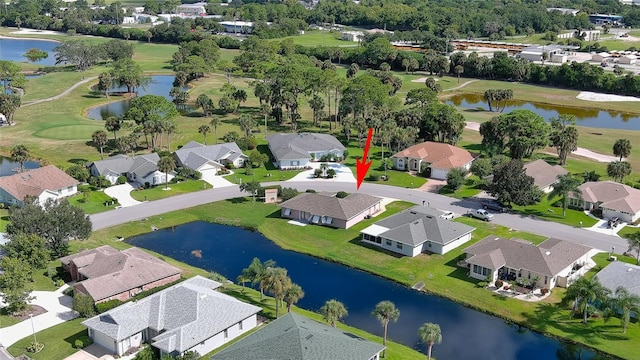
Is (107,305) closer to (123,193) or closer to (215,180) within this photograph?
(123,193)

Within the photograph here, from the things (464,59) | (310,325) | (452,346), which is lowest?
(452,346)

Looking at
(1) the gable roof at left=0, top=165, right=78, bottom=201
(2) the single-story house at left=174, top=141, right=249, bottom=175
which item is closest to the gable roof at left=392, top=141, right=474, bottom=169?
(2) the single-story house at left=174, top=141, right=249, bottom=175

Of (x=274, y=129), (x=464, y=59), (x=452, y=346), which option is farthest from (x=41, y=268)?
(x=464, y=59)

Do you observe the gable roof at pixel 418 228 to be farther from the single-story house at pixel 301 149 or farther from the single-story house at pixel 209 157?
the single-story house at pixel 209 157

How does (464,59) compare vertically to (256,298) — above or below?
above

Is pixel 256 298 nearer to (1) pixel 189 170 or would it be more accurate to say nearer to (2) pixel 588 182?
(1) pixel 189 170

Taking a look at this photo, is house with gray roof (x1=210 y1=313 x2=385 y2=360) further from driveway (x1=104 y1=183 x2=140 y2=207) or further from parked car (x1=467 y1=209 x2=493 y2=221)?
driveway (x1=104 y1=183 x2=140 y2=207)
